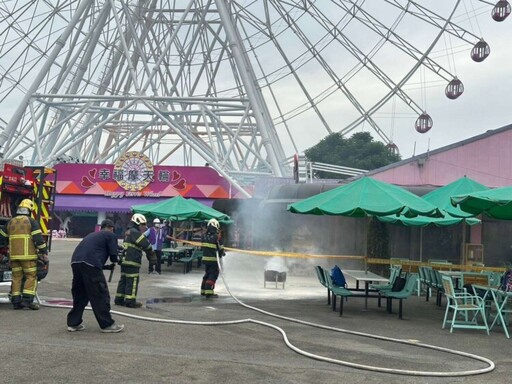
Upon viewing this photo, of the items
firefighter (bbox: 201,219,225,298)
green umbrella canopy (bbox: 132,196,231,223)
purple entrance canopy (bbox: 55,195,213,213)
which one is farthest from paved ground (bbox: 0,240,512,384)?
purple entrance canopy (bbox: 55,195,213,213)

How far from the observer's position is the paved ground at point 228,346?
6082mm

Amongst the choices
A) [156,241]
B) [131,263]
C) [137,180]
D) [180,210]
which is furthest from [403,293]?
[137,180]

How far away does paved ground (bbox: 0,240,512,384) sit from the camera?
6082mm

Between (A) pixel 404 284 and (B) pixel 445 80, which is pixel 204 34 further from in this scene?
(A) pixel 404 284

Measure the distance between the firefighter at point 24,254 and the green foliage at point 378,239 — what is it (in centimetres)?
739

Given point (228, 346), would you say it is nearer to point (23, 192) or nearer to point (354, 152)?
point (23, 192)

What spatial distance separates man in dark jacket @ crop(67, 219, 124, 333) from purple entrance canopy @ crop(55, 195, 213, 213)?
32752 millimetres

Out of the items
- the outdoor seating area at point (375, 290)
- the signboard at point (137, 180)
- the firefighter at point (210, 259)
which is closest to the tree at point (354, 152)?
the signboard at point (137, 180)

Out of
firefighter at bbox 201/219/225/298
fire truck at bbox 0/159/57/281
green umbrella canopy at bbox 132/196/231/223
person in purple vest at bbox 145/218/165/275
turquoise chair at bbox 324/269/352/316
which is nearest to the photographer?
turquoise chair at bbox 324/269/352/316

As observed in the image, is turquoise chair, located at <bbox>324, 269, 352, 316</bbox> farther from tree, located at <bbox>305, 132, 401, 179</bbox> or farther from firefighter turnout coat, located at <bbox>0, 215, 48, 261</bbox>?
tree, located at <bbox>305, 132, 401, 179</bbox>

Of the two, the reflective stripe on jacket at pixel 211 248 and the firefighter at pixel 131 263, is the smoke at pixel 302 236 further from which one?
A: the firefighter at pixel 131 263

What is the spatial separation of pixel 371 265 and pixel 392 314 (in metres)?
3.55

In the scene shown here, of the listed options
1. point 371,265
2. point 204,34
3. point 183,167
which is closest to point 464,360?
point 371,265

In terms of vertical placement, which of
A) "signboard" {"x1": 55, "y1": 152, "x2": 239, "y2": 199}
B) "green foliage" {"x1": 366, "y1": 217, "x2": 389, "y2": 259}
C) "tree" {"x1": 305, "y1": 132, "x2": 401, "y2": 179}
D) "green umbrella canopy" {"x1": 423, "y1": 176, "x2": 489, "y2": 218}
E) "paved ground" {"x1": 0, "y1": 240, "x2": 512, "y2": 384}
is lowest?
"paved ground" {"x1": 0, "y1": 240, "x2": 512, "y2": 384}
